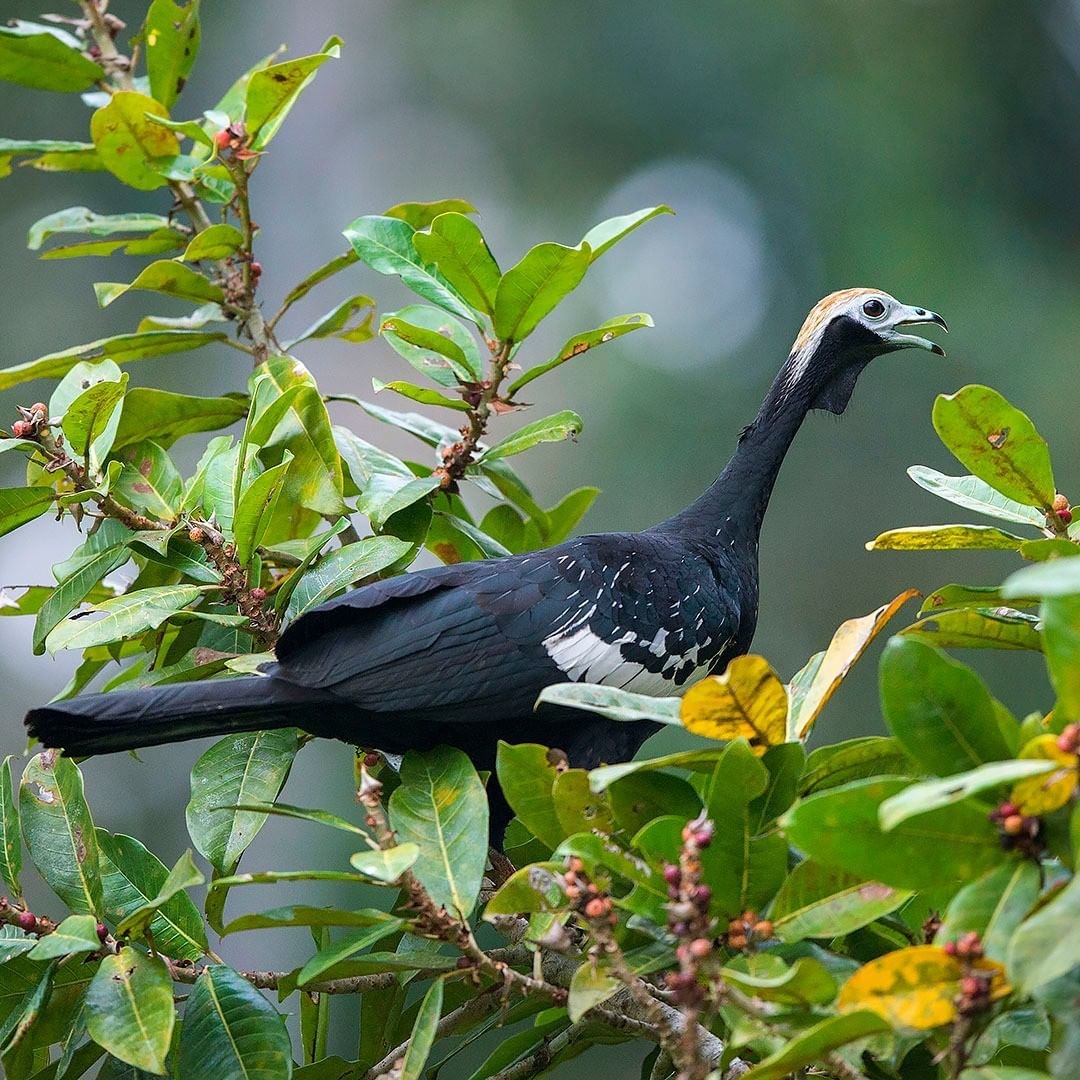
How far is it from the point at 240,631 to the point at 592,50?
25.2 feet

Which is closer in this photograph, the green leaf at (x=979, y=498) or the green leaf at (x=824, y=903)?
the green leaf at (x=824, y=903)

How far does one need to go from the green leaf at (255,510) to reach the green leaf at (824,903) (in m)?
1.00

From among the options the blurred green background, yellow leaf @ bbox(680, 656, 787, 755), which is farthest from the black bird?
the blurred green background

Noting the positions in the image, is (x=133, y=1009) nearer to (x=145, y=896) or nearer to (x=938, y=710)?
(x=145, y=896)

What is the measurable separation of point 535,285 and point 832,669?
93cm

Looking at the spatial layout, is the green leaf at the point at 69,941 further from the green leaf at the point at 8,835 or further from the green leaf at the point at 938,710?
the green leaf at the point at 938,710

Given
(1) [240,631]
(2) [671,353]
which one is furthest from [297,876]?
(2) [671,353]

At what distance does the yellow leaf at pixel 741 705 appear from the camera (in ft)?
4.37

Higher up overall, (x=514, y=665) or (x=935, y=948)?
(x=935, y=948)

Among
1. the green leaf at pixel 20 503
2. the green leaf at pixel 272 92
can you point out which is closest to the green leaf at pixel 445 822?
the green leaf at pixel 20 503

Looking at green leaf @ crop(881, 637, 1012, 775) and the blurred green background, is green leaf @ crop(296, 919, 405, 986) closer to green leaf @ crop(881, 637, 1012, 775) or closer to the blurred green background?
green leaf @ crop(881, 637, 1012, 775)

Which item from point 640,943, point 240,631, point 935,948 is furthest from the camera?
point 240,631

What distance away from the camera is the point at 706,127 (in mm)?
8891

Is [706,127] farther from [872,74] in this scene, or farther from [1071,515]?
[1071,515]
